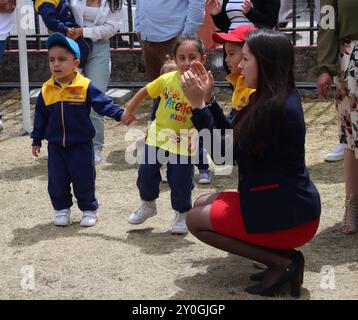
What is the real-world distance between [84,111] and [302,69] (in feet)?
14.9

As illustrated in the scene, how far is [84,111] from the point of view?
5.62 meters

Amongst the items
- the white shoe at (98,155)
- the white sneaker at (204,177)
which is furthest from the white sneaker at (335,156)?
the white shoe at (98,155)

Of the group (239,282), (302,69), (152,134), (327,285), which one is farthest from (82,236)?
(302,69)

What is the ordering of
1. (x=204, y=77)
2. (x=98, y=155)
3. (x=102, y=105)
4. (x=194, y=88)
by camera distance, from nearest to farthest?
(x=194, y=88)
(x=204, y=77)
(x=102, y=105)
(x=98, y=155)

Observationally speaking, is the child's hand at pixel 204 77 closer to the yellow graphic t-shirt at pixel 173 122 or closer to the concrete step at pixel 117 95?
the yellow graphic t-shirt at pixel 173 122

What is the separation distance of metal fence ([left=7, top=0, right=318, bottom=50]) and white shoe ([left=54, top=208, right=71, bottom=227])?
4596mm

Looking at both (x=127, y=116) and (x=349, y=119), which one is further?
(x=127, y=116)

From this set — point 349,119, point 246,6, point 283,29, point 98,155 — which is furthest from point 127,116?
point 283,29

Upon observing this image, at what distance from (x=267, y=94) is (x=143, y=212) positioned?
5.43 ft

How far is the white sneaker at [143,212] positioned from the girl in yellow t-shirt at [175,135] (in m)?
0.14

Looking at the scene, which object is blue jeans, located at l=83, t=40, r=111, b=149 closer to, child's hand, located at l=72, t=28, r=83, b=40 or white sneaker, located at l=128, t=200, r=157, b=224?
child's hand, located at l=72, t=28, r=83, b=40

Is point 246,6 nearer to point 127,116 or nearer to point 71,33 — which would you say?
point 71,33

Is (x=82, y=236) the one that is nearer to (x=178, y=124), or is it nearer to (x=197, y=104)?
(x=178, y=124)

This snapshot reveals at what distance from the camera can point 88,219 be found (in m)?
5.69
